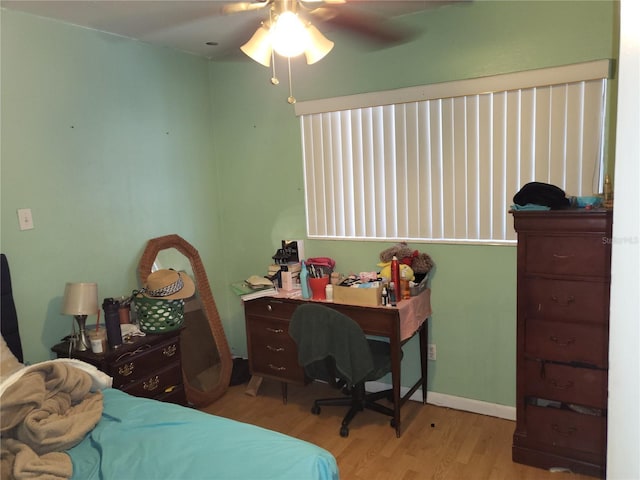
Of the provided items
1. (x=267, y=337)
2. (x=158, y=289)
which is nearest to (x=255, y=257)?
(x=267, y=337)

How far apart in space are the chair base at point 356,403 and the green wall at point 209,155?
363 millimetres

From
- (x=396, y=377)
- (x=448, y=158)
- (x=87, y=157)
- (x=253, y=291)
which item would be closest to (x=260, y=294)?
Result: (x=253, y=291)

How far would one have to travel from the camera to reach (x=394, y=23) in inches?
113

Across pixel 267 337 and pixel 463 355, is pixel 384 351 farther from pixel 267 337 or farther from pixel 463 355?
pixel 267 337

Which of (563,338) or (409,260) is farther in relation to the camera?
(409,260)

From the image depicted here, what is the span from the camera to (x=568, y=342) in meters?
2.21

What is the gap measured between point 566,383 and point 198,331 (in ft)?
8.01

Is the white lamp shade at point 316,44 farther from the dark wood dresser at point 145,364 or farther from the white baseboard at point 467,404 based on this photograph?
the white baseboard at point 467,404

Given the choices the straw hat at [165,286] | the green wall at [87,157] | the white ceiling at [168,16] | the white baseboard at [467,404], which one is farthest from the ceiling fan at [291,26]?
the white baseboard at [467,404]

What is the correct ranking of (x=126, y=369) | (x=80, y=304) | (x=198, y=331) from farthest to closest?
(x=198, y=331), (x=126, y=369), (x=80, y=304)

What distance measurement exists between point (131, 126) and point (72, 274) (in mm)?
1049

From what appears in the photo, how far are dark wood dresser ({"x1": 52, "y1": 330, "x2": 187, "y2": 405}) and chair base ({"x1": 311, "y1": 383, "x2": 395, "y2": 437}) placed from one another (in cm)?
90

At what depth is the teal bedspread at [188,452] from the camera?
4.83ft

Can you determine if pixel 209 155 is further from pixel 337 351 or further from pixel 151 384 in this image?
pixel 337 351
